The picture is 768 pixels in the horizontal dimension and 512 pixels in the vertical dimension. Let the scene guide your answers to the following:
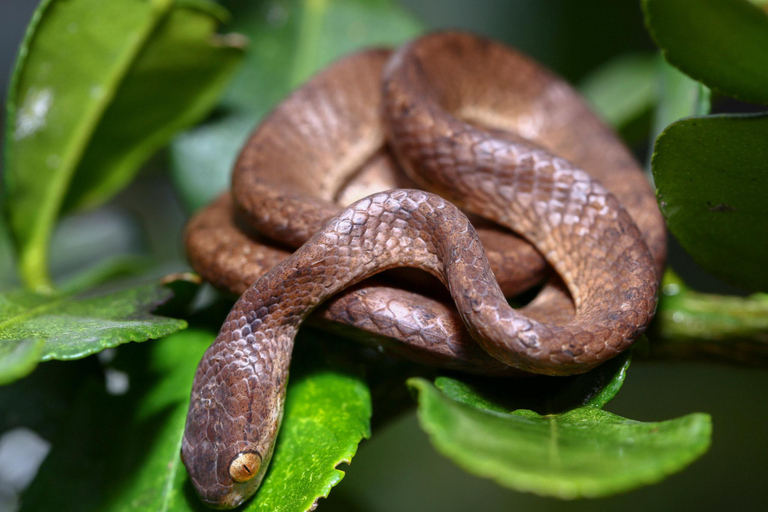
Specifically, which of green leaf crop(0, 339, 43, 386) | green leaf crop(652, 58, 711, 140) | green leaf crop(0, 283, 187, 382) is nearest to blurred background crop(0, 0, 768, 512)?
green leaf crop(652, 58, 711, 140)

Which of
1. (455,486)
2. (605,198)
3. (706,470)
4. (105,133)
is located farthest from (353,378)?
(706,470)

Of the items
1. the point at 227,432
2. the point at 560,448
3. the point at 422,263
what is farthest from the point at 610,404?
the point at 560,448

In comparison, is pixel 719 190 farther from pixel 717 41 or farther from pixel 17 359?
pixel 17 359

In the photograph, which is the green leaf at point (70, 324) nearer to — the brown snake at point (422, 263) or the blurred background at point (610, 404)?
the brown snake at point (422, 263)

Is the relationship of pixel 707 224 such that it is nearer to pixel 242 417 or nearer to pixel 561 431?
pixel 561 431

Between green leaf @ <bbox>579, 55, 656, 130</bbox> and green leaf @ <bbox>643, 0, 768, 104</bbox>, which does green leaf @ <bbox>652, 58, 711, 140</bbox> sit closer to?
green leaf @ <bbox>579, 55, 656, 130</bbox>

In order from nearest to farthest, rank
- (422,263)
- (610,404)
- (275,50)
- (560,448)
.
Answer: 1. (560,448)
2. (422,263)
3. (275,50)
4. (610,404)

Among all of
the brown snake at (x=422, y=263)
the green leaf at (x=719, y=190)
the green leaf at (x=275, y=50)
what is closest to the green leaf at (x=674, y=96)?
the brown snake at (x=422, y=263)

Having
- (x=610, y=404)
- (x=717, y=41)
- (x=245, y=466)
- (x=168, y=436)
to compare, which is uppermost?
(x=717, y=41)
